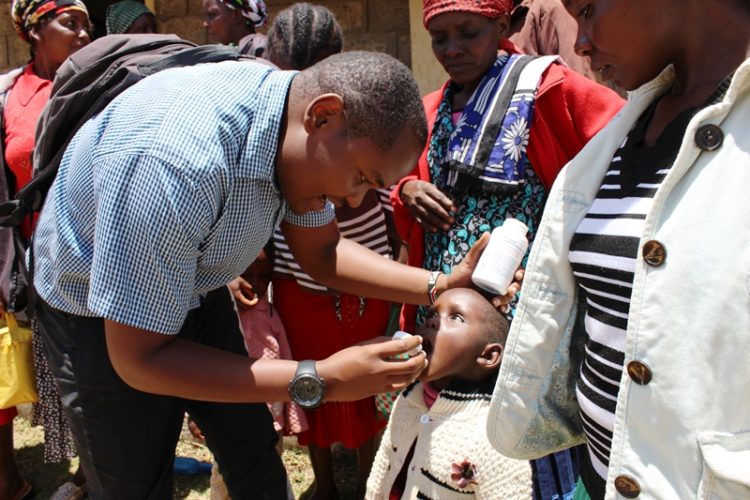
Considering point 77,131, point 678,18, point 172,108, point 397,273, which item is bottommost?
point 397,273

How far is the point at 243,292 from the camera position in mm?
3100

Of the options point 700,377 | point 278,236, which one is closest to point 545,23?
point 278,236

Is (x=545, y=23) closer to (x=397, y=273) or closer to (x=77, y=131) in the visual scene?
(x=397, y=273)

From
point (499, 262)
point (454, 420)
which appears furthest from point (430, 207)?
point (454, 420)

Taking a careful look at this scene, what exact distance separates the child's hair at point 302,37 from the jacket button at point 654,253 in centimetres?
226

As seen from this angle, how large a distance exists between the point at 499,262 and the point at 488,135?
0.55 m

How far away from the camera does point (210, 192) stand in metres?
1.59

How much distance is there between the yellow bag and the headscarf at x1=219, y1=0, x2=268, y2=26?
86.0 inches

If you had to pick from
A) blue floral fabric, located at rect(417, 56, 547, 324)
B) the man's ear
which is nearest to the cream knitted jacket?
blue floral fabric, located at rect(417, 56, 547, 324)

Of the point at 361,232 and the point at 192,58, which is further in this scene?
the point at 361,232

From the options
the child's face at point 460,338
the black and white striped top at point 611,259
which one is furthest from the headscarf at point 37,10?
the black and white striped top at point 611,259

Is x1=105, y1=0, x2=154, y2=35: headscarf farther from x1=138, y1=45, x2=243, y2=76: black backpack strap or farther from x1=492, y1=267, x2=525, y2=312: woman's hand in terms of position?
x1=492, y1=267, x2=525, y2=312: woman's hand

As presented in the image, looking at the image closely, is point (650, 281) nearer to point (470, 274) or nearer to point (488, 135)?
point (470, 274)

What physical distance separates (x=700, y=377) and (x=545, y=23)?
314 centimetres
